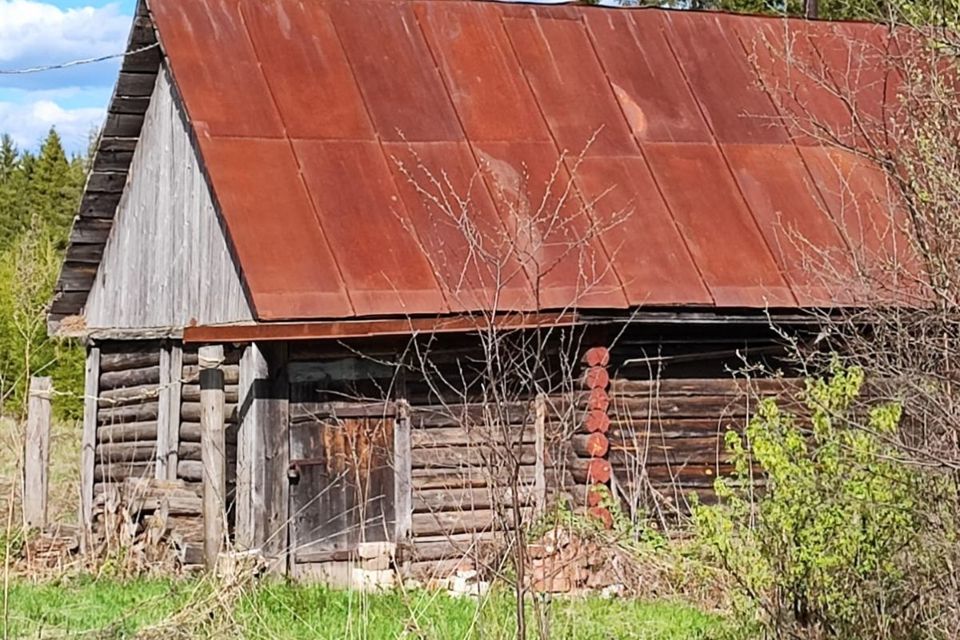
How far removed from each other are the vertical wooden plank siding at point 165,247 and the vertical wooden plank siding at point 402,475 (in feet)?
4.86

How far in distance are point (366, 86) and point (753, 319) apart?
4.02 metres

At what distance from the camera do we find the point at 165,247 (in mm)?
13180

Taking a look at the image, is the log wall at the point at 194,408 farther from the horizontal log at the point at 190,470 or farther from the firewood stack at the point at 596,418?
the firewood stack at the point at 596,418

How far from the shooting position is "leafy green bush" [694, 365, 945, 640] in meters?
6.64

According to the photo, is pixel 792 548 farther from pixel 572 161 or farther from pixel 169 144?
pixel 169 144

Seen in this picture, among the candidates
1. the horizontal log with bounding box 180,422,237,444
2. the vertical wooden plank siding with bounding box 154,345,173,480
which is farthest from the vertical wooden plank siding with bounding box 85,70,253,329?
the horizontal log with bounding box 180,422,237,444

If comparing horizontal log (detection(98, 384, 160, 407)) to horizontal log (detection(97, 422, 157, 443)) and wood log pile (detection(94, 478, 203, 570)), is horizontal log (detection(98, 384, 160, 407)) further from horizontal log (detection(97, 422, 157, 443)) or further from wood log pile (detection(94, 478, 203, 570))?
wood log pile (detection(94, 478, 203, 570))

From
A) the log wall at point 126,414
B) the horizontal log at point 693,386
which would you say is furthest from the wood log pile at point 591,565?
the log wall at point 126,414

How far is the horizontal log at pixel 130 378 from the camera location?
1381cm

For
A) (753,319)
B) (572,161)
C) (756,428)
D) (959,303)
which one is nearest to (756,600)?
(756,428)

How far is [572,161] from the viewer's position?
508 inches

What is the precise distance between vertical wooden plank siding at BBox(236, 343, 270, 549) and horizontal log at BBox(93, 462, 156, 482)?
99.5 inches

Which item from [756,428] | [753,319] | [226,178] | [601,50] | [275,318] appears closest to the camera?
[756,428]

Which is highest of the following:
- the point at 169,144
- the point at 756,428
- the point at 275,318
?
the point at 169,144
